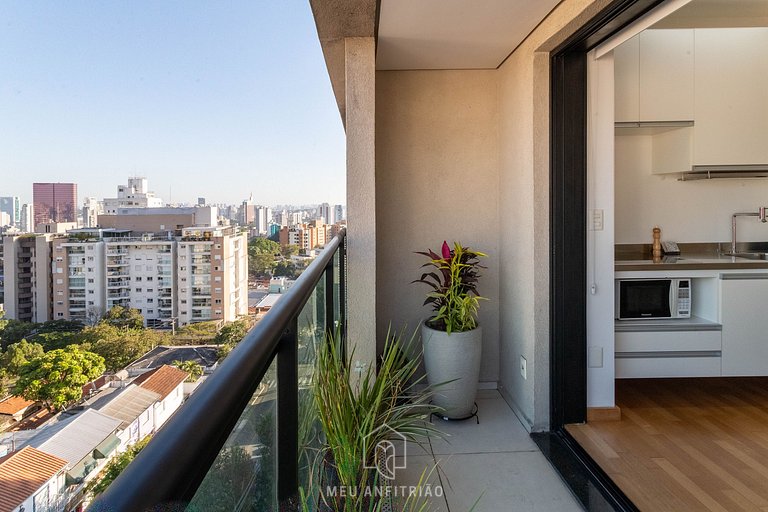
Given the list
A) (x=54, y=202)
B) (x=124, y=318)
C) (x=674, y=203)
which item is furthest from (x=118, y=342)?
(x=674, y=203)

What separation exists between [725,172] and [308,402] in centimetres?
352

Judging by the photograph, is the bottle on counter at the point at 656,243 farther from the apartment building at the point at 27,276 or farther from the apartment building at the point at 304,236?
the apartment building at the point at 27,276

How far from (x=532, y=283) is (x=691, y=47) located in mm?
1958

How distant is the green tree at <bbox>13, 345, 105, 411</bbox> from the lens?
1303 millimetres

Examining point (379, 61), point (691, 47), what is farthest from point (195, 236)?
point (691, 47)

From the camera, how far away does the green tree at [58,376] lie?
4.27 feet

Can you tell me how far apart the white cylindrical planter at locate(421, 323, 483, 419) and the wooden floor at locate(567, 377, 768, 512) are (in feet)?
1.98

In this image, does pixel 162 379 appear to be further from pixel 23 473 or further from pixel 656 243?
pixel 656 243

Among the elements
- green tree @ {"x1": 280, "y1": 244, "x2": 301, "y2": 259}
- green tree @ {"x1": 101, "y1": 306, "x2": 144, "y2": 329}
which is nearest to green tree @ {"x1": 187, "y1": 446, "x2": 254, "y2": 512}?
green tree @ {"x1": 101, "y1": 306, "x2": 144, "y2": 329}

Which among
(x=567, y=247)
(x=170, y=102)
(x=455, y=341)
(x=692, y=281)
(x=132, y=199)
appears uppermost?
(x=170, y=102)

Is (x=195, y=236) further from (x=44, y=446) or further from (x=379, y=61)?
(x=44, y=446)

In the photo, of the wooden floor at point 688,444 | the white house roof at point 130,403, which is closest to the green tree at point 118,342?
the white house roof at point 130,403

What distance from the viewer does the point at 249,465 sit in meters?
0.84

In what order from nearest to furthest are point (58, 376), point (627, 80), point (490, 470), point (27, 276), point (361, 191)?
point (58, 376) → point (27, 276) → point (490, 470) → point (361, 191) → point (627, 80)
